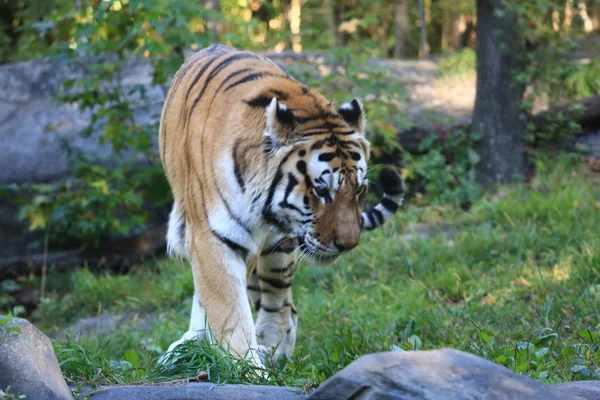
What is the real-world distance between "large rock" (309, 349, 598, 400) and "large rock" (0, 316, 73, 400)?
0.89 meters

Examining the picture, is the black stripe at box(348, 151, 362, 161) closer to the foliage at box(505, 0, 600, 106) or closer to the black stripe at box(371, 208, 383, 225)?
the black stripe at box(371, 208, 383, 225)

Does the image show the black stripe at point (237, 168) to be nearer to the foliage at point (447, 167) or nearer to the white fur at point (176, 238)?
the white fur at point (176, 238)

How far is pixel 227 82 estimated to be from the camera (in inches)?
171

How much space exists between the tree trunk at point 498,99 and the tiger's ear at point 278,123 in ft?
15.7

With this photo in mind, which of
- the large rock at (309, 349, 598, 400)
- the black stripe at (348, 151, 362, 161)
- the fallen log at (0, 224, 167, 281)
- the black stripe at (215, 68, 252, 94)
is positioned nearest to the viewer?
the large rock at (309, 349, 598, 400)

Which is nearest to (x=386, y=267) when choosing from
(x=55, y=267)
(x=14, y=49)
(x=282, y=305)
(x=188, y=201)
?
(x=282, y=305)

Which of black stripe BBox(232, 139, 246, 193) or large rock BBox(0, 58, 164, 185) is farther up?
black stripe BBox(232, 139, 246, 193)

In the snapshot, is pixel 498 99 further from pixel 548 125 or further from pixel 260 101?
pixel 260 101

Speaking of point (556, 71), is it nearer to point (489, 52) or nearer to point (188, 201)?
point (489, 52)

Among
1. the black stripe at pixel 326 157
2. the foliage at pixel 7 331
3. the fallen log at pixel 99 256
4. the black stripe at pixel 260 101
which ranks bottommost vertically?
the fallen log at pixel 99 256

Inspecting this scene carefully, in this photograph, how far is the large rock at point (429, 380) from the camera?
2391 millimetres

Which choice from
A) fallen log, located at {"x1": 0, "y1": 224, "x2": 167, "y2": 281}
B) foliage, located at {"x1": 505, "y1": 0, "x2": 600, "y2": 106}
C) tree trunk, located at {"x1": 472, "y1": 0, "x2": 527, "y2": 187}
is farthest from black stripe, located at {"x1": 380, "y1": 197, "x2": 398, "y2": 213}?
fallen log, located at {"x1": 0, "y1": 224, "x2": 167, "y2": 281}

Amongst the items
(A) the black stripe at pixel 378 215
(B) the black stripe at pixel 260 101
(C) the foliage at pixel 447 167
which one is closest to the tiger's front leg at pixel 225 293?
(B) the black stripe at pixel 260 101

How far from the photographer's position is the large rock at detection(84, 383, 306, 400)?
A: 2.83m
